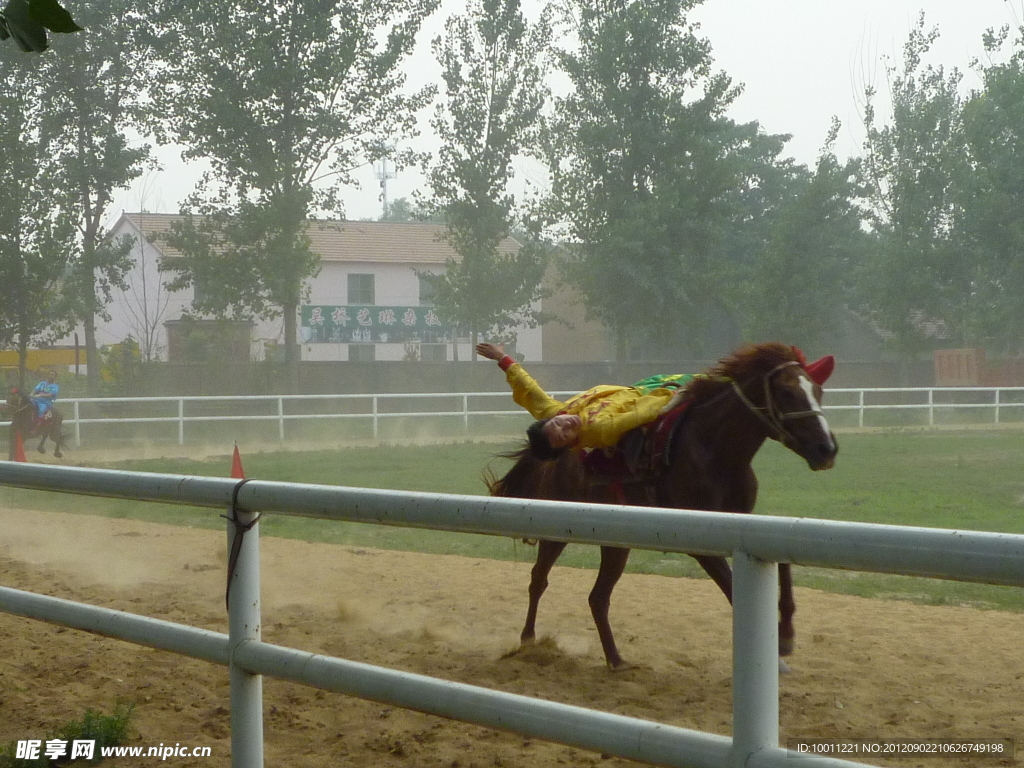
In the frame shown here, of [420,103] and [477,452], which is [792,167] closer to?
[420,103]

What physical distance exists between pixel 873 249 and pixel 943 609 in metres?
33.0

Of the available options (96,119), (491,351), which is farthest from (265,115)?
(491,351)

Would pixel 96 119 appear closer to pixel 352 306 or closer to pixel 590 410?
pixel 352 306

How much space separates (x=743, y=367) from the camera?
5488 mm

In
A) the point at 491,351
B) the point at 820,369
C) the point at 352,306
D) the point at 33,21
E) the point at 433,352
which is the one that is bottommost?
the point at 820,369

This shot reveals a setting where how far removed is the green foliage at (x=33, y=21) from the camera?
2721 mm

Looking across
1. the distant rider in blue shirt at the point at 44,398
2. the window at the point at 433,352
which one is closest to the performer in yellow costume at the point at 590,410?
the distant rider in blue shirt at the point at 44,398

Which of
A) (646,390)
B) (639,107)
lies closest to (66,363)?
(639,107)

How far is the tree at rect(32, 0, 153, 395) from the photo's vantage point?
99.6ft

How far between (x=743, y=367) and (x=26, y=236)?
25.5 metres

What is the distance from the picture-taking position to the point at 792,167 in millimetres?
49188

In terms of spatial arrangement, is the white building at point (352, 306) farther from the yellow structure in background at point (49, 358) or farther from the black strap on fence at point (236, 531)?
the black strap on fence at point (236, 531)

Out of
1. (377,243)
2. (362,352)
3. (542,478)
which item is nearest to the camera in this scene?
(542,478)

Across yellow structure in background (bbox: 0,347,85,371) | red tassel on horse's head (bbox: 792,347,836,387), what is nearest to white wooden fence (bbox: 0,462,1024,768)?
red tassel on horse's head (bbox: 792,347,836,387)
